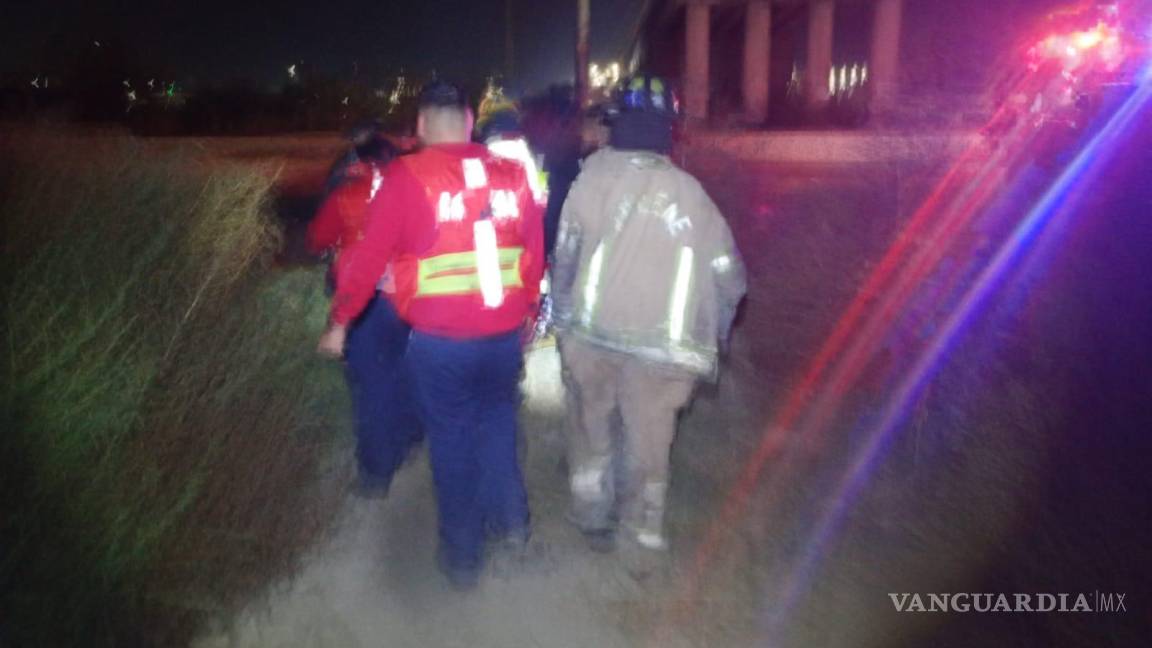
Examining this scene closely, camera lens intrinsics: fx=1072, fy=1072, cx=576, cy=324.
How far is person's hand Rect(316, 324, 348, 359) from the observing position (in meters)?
3.84

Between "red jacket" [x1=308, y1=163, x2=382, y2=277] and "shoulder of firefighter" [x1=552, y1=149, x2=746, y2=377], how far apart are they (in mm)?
1025

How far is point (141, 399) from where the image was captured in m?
A: 3.28

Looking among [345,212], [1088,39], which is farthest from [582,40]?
[345,212]

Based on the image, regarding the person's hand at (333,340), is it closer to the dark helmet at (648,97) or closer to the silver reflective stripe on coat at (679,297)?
the silver reflective stripe on coat at (679,297)

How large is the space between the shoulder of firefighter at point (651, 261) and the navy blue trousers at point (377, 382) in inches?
40.4

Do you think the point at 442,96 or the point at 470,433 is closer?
the point at 442,96

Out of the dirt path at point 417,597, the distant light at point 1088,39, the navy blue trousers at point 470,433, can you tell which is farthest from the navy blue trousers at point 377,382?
the distant light at point 1088,39

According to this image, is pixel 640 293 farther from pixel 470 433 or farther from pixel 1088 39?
pixel 1088 39

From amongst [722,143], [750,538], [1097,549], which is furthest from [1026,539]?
[722,143]

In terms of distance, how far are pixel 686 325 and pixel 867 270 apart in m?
2.60

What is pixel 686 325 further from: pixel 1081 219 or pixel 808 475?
pixel 1081 219

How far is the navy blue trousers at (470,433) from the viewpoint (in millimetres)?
3914

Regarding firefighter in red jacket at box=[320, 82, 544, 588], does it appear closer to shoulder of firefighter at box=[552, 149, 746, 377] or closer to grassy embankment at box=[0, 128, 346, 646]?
shoulder of firefighter at box=[552, 149, 746, 377]

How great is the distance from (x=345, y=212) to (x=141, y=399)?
1.59m
